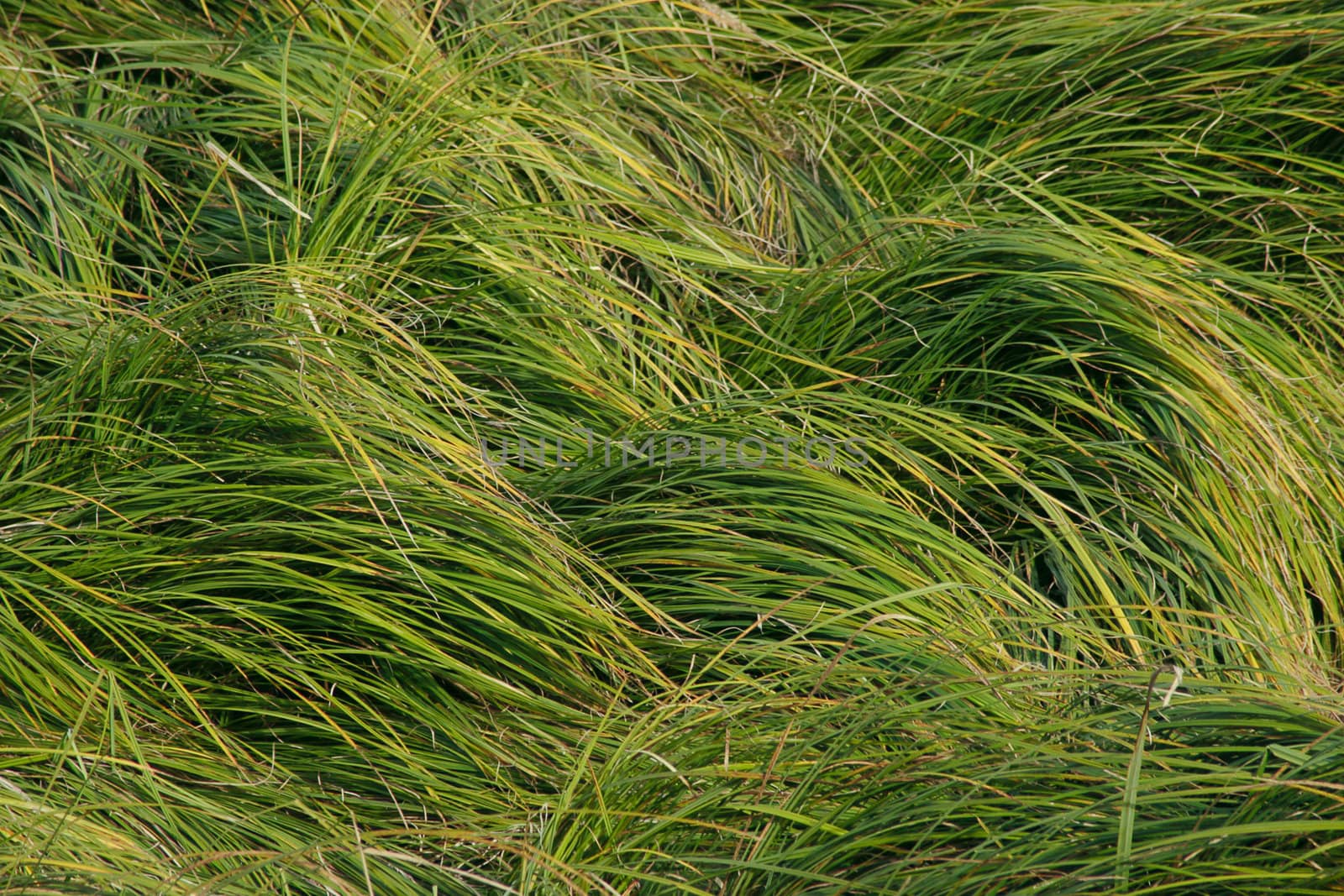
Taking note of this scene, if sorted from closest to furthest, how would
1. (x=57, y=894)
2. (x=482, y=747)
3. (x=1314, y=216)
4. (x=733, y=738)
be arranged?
(x=57, y=894) → (x=733, y=738) → (x=482, y=747) → (x=1314, y=216)

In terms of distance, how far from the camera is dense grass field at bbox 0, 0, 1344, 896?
1.62 meters

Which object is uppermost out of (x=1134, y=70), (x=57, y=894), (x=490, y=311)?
(x=1134, y=70)

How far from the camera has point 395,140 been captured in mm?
2648

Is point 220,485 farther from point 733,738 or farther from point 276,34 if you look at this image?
point 276,34

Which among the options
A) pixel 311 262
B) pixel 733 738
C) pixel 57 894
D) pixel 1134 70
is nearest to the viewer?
pixel 57 894

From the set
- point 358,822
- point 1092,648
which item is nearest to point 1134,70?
point 1092,648

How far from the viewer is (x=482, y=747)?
1920 millimetres

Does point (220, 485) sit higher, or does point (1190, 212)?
point (1190, 212)

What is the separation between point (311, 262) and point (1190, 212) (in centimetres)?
199

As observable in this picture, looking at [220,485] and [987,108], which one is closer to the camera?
[220,485]

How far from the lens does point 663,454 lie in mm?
2275

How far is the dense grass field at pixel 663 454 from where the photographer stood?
5.33ft

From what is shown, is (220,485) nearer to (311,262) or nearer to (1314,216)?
(311,262)

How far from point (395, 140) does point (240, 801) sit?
143 centimetres
